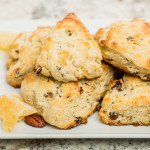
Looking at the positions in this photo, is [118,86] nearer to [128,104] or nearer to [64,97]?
[128,104]

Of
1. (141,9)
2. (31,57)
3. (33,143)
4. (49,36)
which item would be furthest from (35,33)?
(141,9)

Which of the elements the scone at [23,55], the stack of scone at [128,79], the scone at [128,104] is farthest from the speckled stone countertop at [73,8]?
the scone at [128,104]

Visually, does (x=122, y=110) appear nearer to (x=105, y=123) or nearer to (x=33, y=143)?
(x=105, y=123)

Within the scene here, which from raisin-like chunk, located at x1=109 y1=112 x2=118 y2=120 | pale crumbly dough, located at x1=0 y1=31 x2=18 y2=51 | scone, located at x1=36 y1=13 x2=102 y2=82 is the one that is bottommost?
raisin-like chunk, located at x1=109 y1=112 x2=118 y2=120

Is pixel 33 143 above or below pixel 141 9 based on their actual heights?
below

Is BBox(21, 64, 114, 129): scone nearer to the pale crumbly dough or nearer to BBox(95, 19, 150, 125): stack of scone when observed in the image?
BBox(95, 19, 150, 125): stack of scone

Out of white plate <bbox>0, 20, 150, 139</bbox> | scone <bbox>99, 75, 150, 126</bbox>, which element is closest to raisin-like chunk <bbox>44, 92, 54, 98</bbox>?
white plate <bbox>0, 20, 150, 139</bbox>
